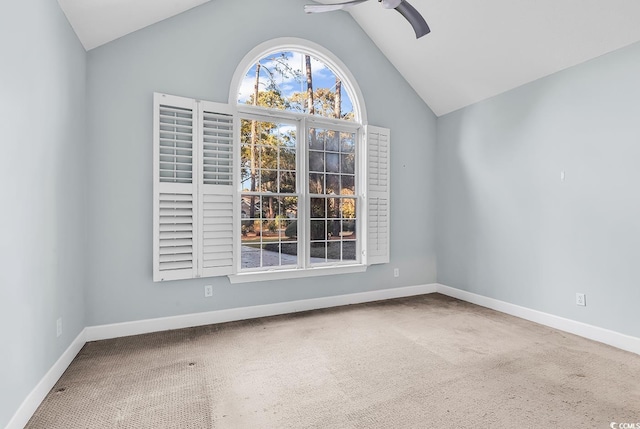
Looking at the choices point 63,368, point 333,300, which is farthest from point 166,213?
point 333,300

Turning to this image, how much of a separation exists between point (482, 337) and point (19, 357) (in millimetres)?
3464

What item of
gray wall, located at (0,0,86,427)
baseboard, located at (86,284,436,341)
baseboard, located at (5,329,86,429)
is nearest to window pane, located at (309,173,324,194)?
baseboard, located at (86,284,436,341)

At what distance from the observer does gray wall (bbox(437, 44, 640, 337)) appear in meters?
2.80

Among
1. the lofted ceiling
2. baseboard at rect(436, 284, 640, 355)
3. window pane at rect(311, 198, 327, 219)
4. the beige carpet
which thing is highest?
the lofted ceiling

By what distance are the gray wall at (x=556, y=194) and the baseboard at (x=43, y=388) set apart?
434 cm

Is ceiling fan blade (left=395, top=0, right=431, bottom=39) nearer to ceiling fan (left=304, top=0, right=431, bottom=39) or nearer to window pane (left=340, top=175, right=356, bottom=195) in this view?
ceiling fan (left=304, top=0, right=431, bottom=39)

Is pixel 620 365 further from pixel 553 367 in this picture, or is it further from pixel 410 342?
pixel 410 342

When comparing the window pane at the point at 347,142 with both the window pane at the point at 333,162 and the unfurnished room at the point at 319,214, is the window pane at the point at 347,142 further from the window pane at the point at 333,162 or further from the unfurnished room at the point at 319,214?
the window pane at the point at 333,162

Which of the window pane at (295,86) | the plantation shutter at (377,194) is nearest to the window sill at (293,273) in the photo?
the plantation shutter at (377,194)

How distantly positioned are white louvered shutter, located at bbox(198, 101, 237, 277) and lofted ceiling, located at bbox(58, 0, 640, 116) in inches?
38.8

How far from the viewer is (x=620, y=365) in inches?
97.2

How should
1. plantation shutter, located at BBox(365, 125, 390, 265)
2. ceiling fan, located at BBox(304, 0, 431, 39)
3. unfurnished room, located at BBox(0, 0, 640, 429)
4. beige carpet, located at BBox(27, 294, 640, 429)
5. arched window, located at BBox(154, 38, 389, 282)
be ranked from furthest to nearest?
plantation shutter, located at BBox(365, 125, 390, 265), arched window, located at BBox(154, 38, 389, 282), ceiling fan, located at BBox(304, 0, 431, 39), unfurnished room, located at BBox(0, 0, 640, 429), beige carpet, located at BBox(27, 294, 640, 429)

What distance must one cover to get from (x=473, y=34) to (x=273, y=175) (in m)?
2.66

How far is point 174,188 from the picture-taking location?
10.3ft
